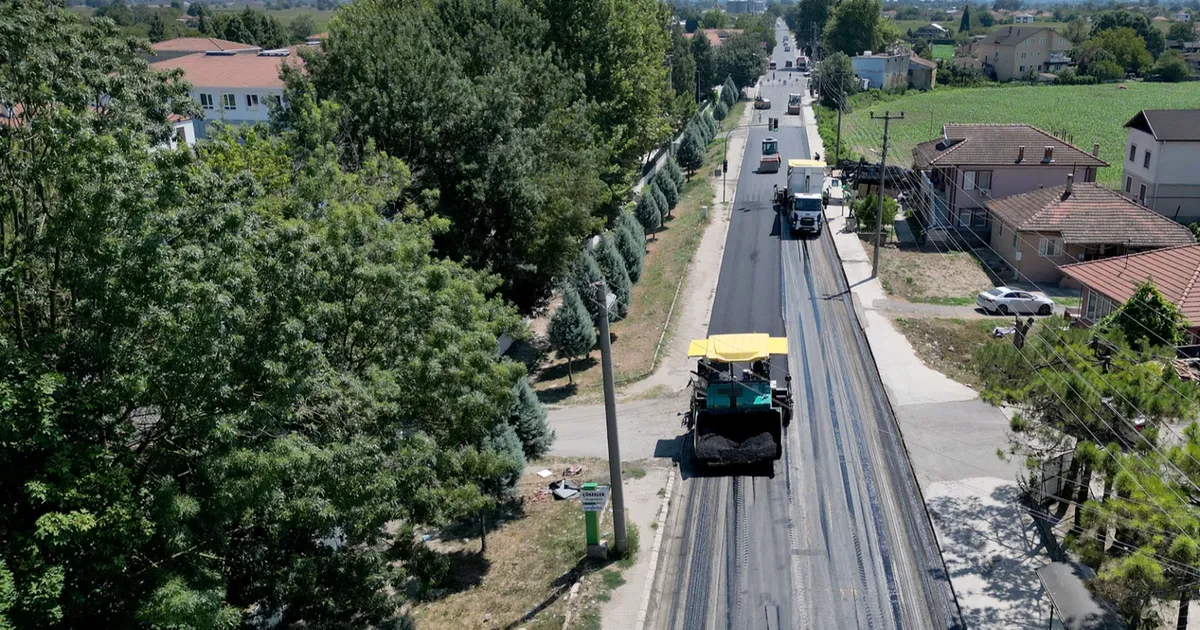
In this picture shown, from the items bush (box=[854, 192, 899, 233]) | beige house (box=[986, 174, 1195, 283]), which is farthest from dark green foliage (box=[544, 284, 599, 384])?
bush (box=[854, 192, 899, 233])

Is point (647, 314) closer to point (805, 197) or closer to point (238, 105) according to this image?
point (805, 197)

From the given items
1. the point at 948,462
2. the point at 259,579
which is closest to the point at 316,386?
the point at 259,579

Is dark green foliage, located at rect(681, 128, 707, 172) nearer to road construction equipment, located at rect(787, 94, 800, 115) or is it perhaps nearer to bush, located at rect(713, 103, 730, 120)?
bush, located at rect(713, 103, 730, 120)

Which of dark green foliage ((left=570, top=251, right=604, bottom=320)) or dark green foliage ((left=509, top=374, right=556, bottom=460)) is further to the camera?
dark green foliage ((left=570, top=251, right=604, bottom=320))

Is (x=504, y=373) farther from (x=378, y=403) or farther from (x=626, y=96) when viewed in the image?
(x=626, y=96)

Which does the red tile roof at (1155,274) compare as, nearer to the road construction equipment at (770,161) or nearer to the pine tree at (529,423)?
the pine tree at (529,423)

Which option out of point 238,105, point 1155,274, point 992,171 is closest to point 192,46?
point 238,105

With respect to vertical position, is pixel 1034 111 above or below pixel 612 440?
above
